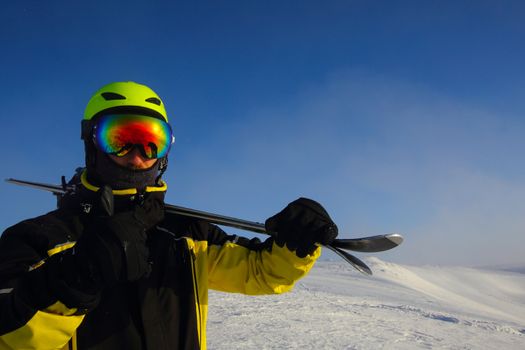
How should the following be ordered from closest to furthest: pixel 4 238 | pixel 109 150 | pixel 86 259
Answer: pixel 86 259
pixel 4 238
pixel 109 150

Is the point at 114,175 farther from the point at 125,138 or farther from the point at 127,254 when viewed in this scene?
the point at 127,254

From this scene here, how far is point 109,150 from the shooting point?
90.1 inches

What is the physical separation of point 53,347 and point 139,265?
54 centimetres

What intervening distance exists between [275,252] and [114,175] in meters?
1.13

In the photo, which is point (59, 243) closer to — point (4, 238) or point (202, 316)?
point (4, 238)

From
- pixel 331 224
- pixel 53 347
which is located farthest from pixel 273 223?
pixel 53 347

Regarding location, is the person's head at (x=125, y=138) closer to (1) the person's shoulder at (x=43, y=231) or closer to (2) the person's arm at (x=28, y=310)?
(1) the person's shoulder at (x=43, y=231)

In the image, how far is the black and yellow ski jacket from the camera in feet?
4.88

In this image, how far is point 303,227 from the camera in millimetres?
2070

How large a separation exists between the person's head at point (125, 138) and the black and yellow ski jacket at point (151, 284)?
32 cm

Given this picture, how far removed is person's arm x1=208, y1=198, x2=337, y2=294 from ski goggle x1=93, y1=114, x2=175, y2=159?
0.72 meters

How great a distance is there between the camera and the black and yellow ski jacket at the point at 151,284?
1.49 m

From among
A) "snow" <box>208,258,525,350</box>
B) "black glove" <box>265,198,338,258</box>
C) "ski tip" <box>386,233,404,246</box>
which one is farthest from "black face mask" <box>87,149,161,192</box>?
"snow" <box>208,258,525,350</box>

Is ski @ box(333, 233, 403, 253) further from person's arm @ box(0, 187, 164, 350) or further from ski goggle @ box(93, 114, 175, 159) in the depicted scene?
ski goggle @ box(93, 114, 175, 159)
